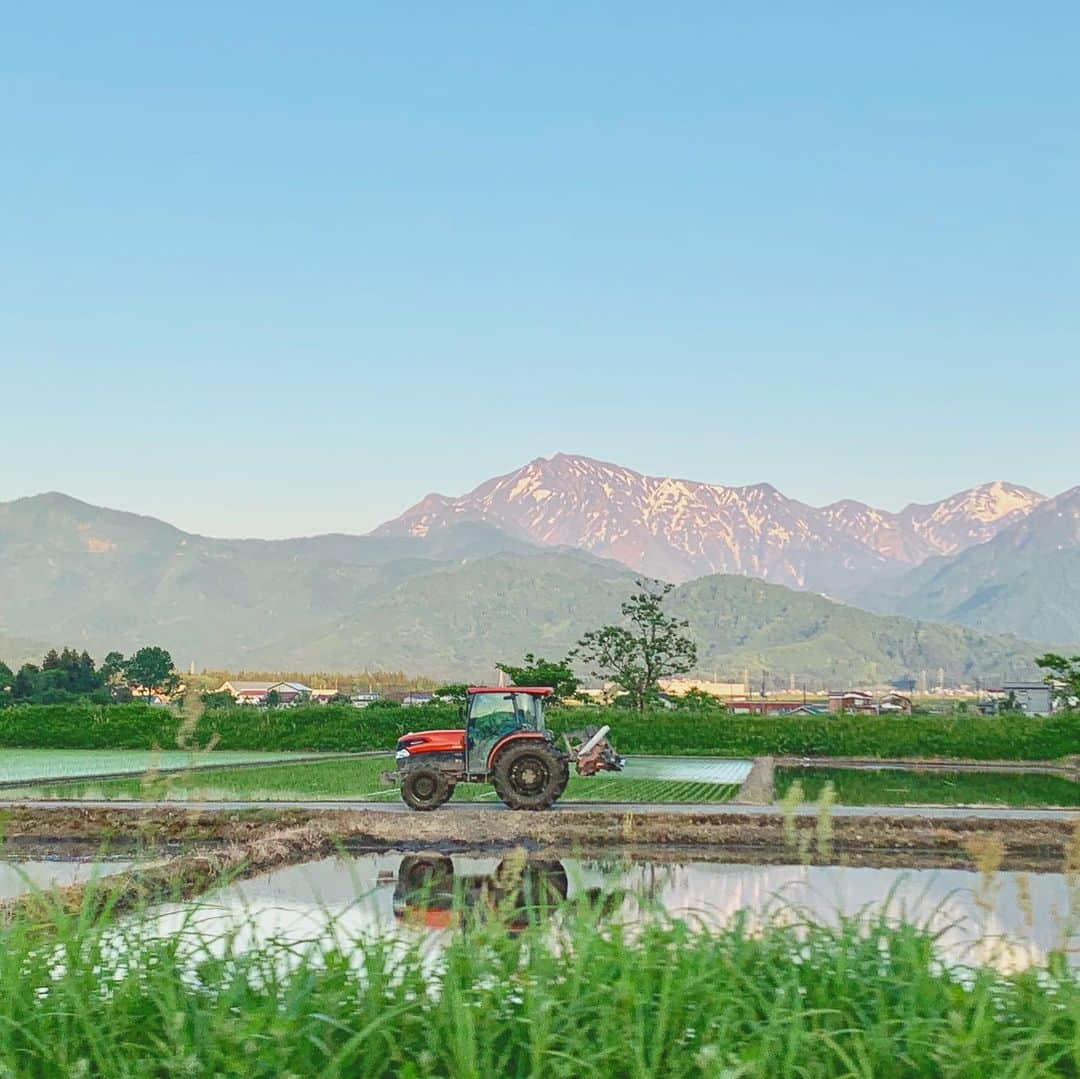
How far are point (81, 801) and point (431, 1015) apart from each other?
17.4m

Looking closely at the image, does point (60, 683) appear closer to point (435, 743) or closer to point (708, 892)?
point (435, 743)

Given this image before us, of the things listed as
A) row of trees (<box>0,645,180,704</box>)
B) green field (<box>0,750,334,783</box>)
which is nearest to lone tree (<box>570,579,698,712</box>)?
row of trees (<box>0,645,180,704</box>)

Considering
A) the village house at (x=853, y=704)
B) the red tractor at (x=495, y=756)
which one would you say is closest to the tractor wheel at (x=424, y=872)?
the red tractor at (x=495, y=756)

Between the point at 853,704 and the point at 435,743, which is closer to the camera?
the point at 435,743

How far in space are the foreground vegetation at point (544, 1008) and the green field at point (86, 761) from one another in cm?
2079

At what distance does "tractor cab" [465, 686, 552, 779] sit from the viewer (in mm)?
19859

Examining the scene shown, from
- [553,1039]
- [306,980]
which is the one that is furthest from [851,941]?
[306,980]

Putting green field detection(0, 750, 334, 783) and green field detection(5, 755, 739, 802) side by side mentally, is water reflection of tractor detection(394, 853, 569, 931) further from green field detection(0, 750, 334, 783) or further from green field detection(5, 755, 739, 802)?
green field detection(0, 750, 334, 783)

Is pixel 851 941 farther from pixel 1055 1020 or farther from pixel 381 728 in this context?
pixel 381 728

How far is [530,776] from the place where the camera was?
19453 millimetres

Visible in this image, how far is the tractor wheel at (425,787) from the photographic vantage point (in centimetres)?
1997

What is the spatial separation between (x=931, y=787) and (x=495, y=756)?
1249 centimetres

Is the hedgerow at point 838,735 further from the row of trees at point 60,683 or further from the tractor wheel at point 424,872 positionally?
the tractor wheel at point 424,872

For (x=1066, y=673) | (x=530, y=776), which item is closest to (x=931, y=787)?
(x=530, y=776)
